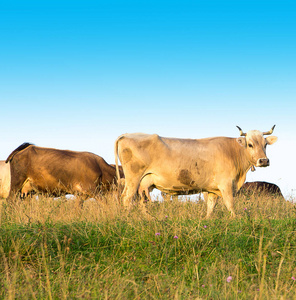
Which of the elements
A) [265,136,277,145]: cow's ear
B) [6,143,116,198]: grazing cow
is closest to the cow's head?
[265,136,277,145]: cow's ear

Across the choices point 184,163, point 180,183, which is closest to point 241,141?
point 184,163

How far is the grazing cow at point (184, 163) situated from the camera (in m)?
8.78

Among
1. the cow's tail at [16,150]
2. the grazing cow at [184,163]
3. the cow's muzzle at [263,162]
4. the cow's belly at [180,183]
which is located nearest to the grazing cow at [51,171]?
the cow's tail at [16,150]

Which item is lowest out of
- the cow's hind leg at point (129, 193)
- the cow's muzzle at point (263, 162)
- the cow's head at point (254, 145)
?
the cow's hind leg at point (129, 193)

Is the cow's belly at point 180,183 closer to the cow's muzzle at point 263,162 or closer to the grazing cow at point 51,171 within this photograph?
the cow's muzzle at point 263,162

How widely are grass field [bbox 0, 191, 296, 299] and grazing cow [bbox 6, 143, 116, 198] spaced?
17.4 ft

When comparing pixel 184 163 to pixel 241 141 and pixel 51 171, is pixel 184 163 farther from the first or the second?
pixel 51 171

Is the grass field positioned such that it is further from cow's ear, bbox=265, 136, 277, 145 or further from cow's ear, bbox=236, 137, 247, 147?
cow's ear, bbox=265, 136, 277, 145

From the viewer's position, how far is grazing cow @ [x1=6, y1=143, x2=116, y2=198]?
11.3 meters

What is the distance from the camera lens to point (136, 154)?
8805 mm

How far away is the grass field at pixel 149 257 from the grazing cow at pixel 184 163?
8.04 ft

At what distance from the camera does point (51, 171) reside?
11.4 metres

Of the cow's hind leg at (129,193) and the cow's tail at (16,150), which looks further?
the cow's tail at (16,150)

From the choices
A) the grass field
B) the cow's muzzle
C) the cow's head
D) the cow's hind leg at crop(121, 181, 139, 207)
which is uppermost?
the cow's head
